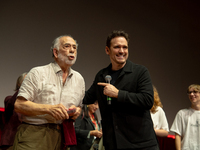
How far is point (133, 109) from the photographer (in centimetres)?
207

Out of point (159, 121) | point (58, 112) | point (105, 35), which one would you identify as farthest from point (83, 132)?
point (105, 35)

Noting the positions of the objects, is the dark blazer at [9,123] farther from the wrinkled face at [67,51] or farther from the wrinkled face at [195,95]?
the wrinkled face at [195,95]

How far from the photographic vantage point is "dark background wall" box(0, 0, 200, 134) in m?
4.50

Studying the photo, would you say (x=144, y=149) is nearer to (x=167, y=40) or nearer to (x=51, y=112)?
(x=51, y=112)

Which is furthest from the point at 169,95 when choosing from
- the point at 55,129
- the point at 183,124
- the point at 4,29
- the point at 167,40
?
the point at 55,129

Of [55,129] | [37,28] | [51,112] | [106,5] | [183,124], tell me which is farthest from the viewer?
[106,5]

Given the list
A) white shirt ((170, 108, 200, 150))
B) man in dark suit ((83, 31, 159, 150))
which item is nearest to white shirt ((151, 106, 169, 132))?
white shirt ((170, 108, 200, 150))

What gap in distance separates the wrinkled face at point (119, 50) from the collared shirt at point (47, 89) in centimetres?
48

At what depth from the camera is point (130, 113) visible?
2.06 m

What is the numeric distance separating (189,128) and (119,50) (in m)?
2.11

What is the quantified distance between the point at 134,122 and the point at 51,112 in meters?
0.71

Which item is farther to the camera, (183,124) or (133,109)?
(183,124)

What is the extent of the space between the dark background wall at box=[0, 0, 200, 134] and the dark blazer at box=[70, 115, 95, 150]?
148 cm

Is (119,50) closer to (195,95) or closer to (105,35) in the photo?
(195,95)
